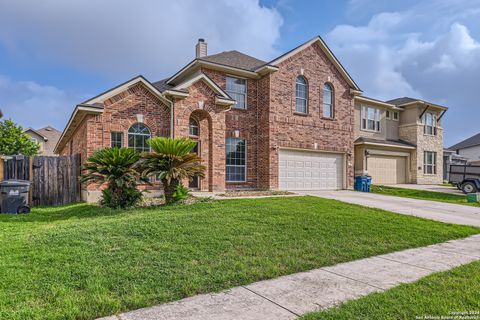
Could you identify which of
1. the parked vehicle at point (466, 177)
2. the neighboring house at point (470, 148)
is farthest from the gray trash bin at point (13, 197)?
the neighboring house at point (470, 148)

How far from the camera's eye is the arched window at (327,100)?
18.1m

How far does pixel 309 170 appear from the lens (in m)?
17.4

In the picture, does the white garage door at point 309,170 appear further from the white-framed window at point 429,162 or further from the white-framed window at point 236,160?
the white-framed window at point 429,162

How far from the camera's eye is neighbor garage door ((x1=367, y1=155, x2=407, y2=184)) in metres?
22.0

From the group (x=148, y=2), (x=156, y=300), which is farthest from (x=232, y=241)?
(x=148, y=2)

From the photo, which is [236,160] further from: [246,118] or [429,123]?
[429,123]

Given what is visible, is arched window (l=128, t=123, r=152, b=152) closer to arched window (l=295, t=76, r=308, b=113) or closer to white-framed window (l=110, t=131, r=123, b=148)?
white-framed window (l=110, t=131, r=123, b=148)

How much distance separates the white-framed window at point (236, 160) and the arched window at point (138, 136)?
13.4 feet

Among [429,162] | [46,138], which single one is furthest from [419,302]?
[46,138]

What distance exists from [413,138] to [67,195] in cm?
2408

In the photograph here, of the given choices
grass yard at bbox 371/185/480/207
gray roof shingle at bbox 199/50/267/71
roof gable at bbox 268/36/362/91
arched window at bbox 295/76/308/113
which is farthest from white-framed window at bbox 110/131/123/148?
grass yard at bbox 371/185/480/207

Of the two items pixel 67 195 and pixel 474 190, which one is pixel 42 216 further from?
pixel 474 190

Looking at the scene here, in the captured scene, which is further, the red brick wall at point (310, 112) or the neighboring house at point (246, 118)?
the red brick wall at point (310, 112)

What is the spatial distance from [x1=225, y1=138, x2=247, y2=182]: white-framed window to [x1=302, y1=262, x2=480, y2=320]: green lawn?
38.8ft
